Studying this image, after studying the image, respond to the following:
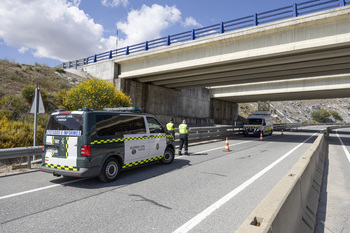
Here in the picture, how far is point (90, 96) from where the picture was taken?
16828 millimetres

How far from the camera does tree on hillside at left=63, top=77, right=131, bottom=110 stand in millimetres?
16500

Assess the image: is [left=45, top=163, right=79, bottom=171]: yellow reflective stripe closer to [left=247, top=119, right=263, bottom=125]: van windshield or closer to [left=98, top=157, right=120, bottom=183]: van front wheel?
[left=98, top=157, right=120, bottom=183]: van front wheel

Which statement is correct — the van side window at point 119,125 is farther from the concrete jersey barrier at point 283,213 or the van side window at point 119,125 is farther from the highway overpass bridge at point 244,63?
the highway overpass bridge at point 244,63

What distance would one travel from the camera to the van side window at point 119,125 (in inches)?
233

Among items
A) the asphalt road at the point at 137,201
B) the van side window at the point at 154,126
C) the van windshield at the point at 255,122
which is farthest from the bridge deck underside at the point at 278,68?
the van side window at the point at 154,126

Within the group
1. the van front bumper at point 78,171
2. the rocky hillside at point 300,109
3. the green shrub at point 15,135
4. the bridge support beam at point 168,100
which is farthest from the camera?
the rocky hillside at point 300,109

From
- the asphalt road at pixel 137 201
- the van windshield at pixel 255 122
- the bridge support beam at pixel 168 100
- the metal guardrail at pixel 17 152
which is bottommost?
the asphalt road at pixel 137 201

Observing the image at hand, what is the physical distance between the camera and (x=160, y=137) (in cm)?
798

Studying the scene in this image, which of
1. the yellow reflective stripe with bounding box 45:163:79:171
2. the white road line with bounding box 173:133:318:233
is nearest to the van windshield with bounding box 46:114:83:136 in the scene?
the yellow reflective stripe with bounding box 45:163:79:171

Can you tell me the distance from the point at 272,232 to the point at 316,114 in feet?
375

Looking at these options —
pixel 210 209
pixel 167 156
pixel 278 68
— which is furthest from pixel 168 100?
pixel 210 209

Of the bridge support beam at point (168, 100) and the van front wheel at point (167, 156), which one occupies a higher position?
the bridge support beam at point (168, 100)

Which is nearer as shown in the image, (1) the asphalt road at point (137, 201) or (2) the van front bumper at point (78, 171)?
(1) the asphalt road at point (137, 201)

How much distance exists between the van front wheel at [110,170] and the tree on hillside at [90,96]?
36.0 ft
